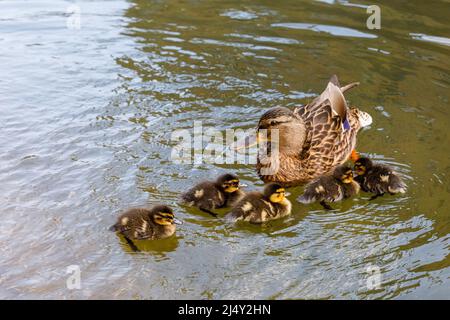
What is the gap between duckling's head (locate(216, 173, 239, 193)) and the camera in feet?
14.9

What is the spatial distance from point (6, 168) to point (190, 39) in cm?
320

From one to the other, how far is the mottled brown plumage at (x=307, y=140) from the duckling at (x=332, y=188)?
370 millimetres

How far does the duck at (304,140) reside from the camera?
5074 millimetres

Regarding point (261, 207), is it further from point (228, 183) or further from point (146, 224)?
point (146, 224)

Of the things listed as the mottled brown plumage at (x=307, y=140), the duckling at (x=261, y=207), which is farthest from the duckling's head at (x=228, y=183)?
the mottled brown plumage at (x=307, y=140)

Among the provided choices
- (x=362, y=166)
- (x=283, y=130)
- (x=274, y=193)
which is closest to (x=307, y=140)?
(x=283, y=130)

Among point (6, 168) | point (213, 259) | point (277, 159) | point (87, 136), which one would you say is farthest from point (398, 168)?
point (6, 168)

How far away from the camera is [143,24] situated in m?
8.13

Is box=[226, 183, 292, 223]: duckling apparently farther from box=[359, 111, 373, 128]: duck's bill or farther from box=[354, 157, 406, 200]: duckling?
box=[359, 111, 373, 128]: duck's bill

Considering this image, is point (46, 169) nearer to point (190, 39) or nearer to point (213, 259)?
point (213, 259)

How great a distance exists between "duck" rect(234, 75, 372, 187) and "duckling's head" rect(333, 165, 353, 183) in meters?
0.42

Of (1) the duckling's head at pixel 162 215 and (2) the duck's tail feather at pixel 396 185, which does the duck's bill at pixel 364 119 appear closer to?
(2) the duck's tail feather at pixel 396 185

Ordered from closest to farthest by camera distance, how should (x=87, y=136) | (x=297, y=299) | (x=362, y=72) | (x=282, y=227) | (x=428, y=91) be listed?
(x=297, y=299) < (x=282, y=227) < (x=87, y=136) < (x=428, y=91) < (x=362, y=72)

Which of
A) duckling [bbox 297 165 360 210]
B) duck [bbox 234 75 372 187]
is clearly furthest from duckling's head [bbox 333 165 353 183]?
duck [bbox 234 75 372 187]
